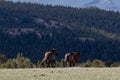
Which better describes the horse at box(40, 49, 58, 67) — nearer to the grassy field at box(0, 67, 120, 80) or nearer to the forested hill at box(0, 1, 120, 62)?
the grassy field at box(0, 67, 120, 80)

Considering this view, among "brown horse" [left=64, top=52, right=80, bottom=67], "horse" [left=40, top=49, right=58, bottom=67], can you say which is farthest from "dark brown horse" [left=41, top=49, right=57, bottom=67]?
"brown horse" [left=64, top=52, right=80, bottom=67]

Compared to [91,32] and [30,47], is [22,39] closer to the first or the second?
[30,47]

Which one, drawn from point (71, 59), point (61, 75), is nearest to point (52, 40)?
point (71, 59)

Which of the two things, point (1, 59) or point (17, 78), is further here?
point (1, 59)

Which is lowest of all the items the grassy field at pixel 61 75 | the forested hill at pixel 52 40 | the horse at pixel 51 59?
the forested hill at pixel 52 40

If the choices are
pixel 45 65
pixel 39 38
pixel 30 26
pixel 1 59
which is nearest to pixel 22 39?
pixel 39 38

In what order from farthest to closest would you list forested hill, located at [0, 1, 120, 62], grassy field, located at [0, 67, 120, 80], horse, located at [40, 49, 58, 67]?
1. forested hill, located at [0, 1, 120, 62]
2. horse, located at [40, 49, 58, 67]
3. grassy field, located at [0, 67, 120, 80]

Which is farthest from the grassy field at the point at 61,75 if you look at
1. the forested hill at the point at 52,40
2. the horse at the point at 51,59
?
the forested hill at the point at 52,40

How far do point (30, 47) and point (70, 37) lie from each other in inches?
1009

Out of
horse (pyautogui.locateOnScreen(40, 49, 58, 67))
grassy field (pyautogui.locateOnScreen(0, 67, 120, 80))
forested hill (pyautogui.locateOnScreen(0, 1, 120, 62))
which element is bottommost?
forested hill (pyautogui.locateOnScreen(0, 1, 120, 62))

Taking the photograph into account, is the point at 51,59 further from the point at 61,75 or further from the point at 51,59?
the point at 61,75

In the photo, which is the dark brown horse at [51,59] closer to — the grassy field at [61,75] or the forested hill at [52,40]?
the grassy field at [61,75]

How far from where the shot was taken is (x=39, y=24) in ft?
655

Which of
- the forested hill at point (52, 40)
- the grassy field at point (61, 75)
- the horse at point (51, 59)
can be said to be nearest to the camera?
the grassy field at point (61, 75)
